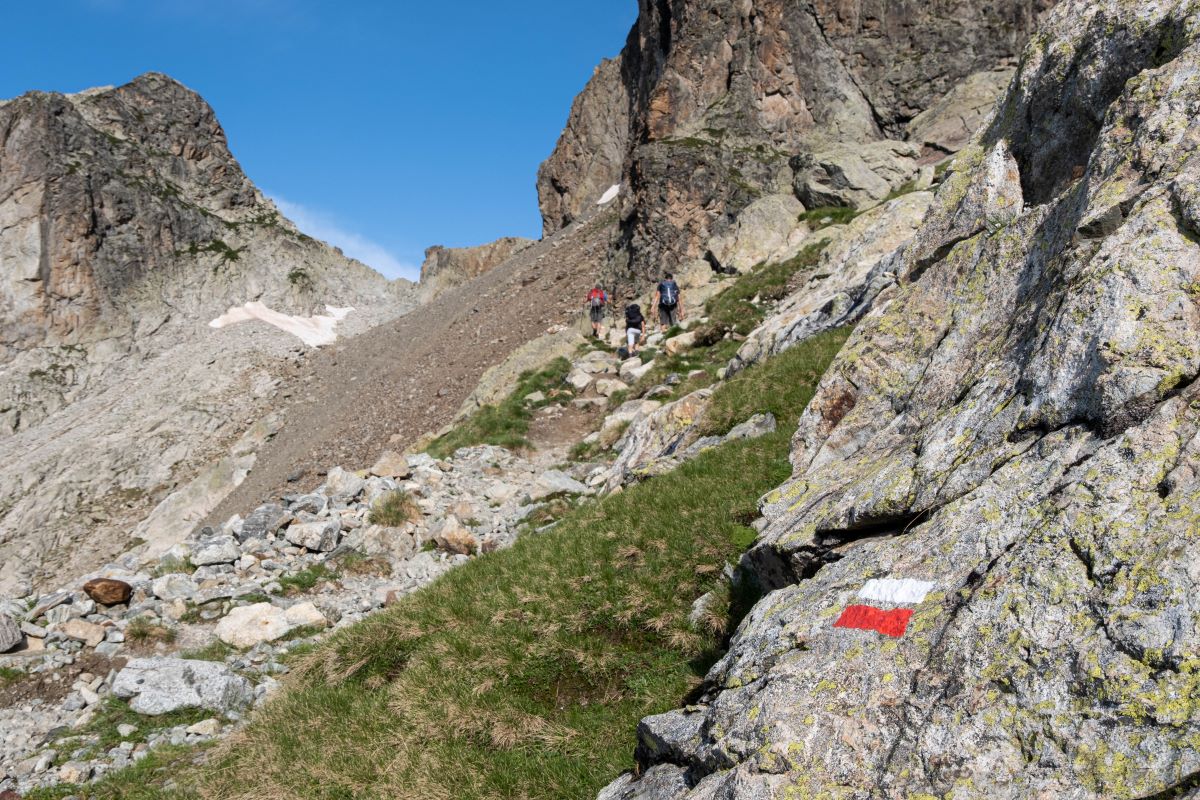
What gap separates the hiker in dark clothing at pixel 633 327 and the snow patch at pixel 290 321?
52.1 meters

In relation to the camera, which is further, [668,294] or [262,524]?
[668,294]

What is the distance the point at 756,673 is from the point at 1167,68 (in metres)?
6.36

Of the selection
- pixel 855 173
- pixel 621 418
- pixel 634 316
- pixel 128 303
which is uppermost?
pixel 128 303

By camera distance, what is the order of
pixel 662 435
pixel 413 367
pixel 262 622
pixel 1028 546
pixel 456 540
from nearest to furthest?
pixel 1028 546 < pixel 262 622 < pixel 456 540 < pixel 662 435 < pixel 413 367

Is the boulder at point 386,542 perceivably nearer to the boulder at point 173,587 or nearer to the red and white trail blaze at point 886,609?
the boulder at point 173,587

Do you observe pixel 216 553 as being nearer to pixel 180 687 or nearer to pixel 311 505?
pixel 311 505

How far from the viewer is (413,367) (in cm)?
4334

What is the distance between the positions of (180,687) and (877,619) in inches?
433

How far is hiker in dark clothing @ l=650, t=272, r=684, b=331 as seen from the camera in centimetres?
3064

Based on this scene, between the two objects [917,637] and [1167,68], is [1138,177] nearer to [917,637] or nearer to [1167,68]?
[1167,68]

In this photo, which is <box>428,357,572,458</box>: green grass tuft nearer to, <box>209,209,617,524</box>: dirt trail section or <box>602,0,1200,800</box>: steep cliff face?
<box>209,209,617,524</box>: dirt trail section

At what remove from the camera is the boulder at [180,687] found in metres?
10.8

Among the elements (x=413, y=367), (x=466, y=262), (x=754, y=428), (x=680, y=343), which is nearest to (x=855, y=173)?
(x=680, y=343)

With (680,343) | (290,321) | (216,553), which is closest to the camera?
(216,553)
